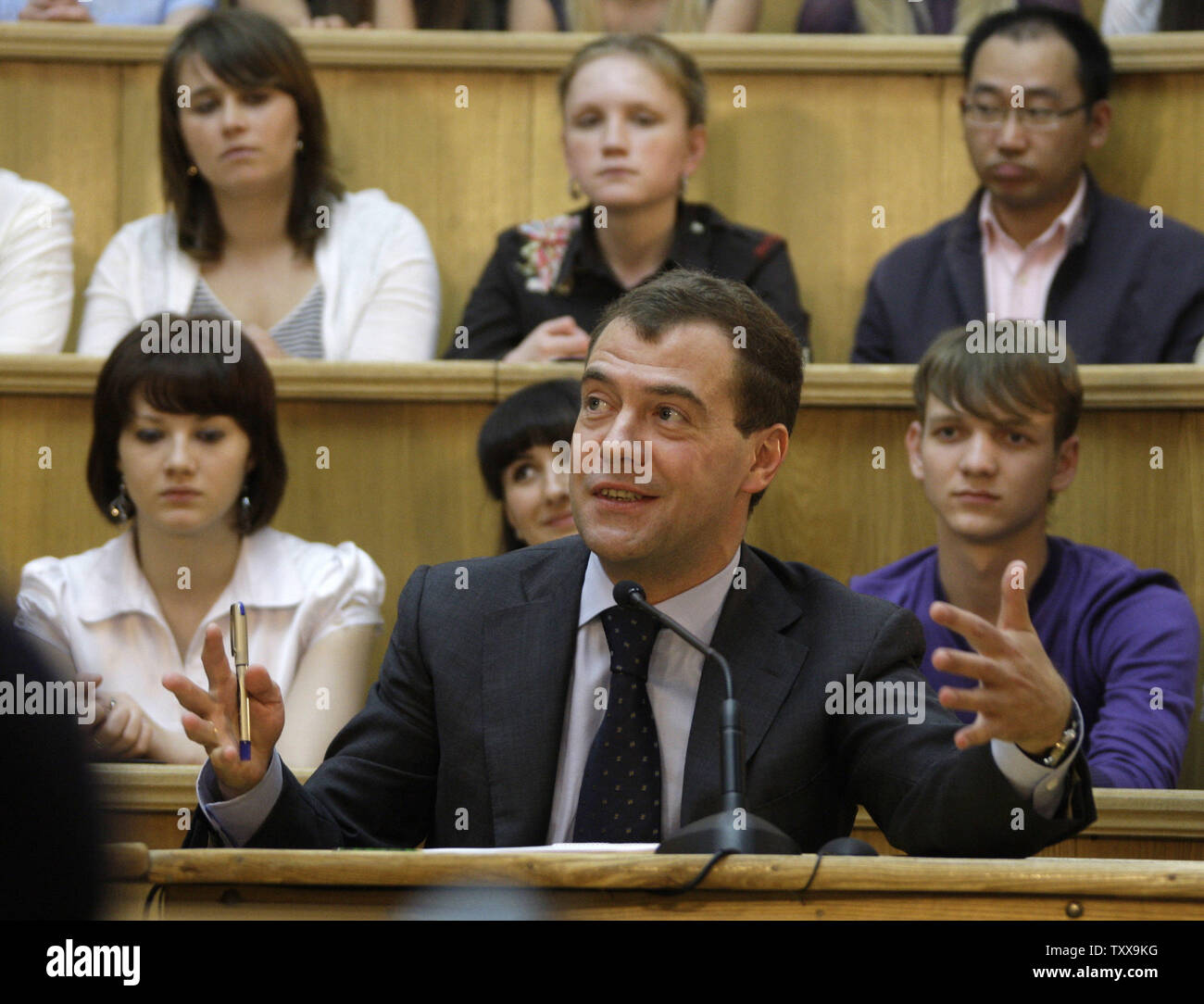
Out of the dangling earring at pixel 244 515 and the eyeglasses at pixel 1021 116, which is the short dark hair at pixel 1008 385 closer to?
the eyeglasses at pixel 1021 116

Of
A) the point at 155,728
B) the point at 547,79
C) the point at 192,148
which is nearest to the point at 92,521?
the point at 155,728

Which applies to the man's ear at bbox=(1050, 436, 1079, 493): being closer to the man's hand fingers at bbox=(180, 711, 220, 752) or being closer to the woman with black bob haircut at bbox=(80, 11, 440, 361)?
the woman with black bob haircut at bbox=(80, 11, 440, 361)

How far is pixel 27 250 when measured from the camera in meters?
2.26

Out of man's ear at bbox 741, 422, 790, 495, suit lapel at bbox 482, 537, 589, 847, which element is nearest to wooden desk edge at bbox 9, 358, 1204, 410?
man's ear at bbox 741, 422, 790, 495

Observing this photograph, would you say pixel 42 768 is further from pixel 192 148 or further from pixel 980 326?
pixel 192 148

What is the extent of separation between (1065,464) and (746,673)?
2.26ft

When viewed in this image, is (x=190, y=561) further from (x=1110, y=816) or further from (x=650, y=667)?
(x=1110, y=816)

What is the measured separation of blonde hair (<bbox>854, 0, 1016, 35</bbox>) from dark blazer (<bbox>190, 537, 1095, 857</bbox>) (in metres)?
1.42

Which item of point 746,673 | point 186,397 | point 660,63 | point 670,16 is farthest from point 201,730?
point 670,16

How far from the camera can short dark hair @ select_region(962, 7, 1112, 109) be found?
7.41 feet

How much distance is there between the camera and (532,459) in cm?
194
